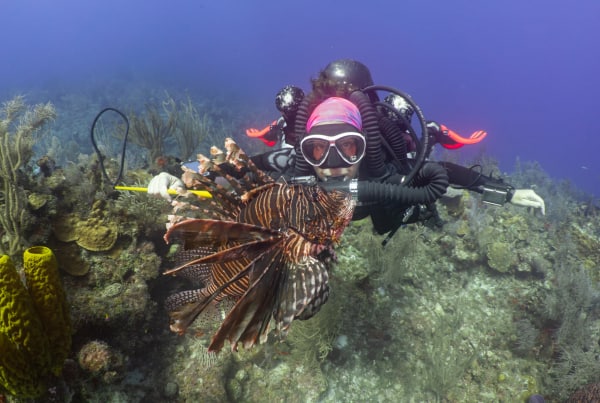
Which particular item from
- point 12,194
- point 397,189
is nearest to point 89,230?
point 12,194

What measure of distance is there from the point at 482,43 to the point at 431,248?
15014 centimetres

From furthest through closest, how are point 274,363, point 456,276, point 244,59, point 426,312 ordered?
point 244,59 < point 456,276 < point 426,312 < point 274,363

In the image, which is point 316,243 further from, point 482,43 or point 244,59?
point 482,43

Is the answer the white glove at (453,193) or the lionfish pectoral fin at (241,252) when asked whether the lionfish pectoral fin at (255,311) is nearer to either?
the lionfish pectoral fin at (241,252)

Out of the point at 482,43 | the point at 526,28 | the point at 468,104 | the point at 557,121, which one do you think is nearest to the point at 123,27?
the point at 468,104

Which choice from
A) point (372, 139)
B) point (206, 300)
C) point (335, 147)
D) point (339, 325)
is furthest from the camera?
point (339, 325)

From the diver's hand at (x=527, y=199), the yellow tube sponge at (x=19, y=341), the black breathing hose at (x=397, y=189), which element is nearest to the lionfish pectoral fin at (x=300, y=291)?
the black breathing hose at (x=397, y=189)

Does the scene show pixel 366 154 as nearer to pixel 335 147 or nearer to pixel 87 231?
pixel 335 147

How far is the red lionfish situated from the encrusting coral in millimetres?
1104

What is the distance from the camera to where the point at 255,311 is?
153cm

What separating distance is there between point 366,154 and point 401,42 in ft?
440

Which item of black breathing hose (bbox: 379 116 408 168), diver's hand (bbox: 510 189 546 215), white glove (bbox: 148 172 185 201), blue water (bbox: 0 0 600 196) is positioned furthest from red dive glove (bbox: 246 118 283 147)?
blue water (bbox: 0 0 600 196)

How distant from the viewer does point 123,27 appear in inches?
4906

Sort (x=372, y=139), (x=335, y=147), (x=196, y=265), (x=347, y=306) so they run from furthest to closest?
(x=347, y=306) → (x=372, y=139) → (x=335, y=147) → (x=196, y=265)
